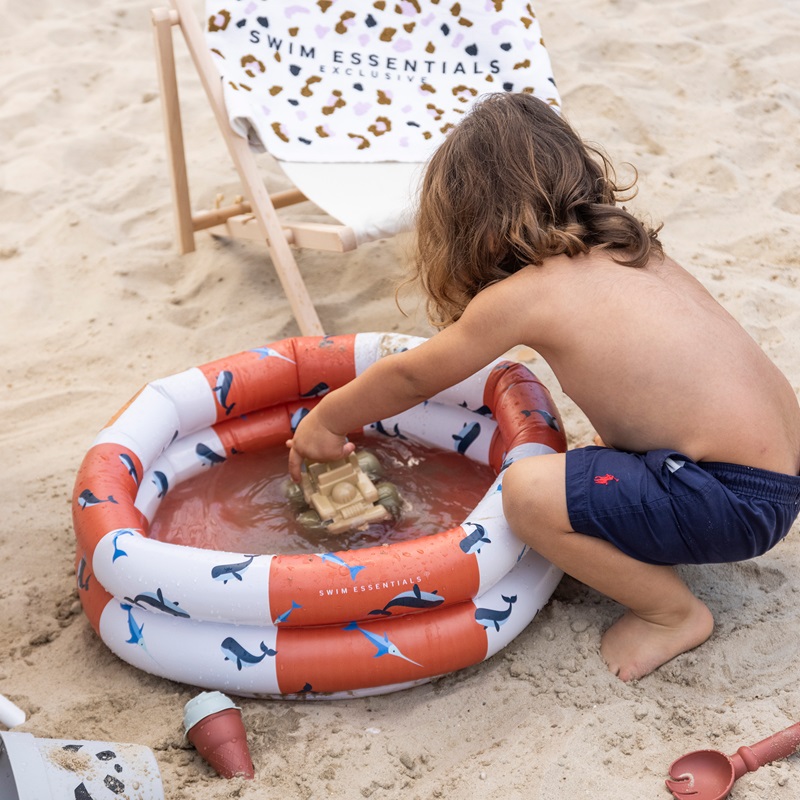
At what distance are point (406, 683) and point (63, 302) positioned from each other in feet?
6.39

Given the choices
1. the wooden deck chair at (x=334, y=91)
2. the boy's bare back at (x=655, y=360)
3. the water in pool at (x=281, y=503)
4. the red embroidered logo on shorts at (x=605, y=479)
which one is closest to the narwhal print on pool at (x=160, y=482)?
the water in pool at (x=281, y=503)

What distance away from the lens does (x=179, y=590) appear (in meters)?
1.75

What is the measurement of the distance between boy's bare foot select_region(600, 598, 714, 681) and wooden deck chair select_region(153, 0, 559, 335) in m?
1.28

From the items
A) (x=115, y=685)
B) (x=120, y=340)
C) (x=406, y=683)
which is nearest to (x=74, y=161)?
(x=120, y=340)

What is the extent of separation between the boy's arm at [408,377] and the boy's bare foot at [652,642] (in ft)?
1.87

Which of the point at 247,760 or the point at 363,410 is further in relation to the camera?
the point at 363,410

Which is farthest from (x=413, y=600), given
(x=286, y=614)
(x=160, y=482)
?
(x=160, y=482)

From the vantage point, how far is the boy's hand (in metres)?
2.11

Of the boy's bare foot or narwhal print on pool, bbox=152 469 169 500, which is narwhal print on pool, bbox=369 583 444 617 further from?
narwhal print on pool, bbox=152 469 169 500

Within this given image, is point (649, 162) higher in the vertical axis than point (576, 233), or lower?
lower

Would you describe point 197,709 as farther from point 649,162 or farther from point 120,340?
point 649,162

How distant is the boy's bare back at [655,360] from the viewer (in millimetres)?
1700

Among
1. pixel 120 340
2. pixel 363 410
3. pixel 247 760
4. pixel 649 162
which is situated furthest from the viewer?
pixel 649 162

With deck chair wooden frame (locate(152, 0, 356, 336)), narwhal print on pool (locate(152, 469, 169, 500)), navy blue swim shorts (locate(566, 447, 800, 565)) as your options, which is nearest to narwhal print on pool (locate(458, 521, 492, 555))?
navy blue swim shorts (locate(566, 447, 800, 565))
